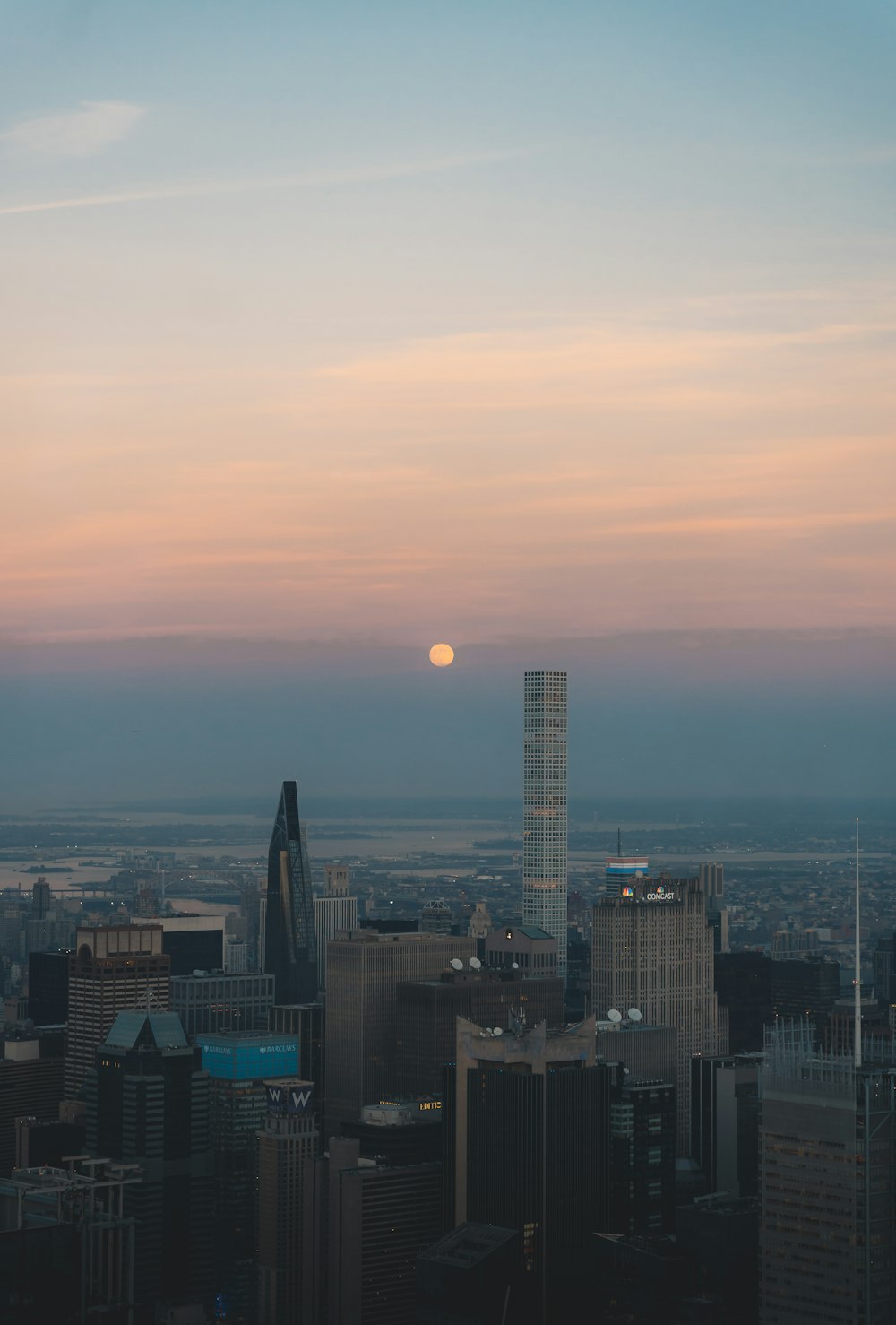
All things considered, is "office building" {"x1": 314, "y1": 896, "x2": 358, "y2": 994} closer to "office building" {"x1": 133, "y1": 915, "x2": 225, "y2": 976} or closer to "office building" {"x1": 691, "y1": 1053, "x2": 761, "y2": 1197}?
"office building" {"x1": 133, "y1": 915, "x2": 225, "y2": 976}

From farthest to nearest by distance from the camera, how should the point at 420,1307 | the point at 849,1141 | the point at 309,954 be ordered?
the point at 309,954 → the point at 420,1307 → the point at 849,1141

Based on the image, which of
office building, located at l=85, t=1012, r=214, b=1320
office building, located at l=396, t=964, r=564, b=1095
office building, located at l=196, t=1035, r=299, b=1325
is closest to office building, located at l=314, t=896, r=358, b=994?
office building, located at l=396, t=964, r=564, b=1095

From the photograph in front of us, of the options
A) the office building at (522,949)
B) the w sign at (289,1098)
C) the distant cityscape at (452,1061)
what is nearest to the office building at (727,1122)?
the distant cityscape at (452,1061)

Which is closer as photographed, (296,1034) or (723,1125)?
(723,1125)

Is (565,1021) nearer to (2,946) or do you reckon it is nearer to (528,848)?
(528,848)

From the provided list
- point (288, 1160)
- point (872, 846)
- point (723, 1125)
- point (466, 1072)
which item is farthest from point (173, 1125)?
point (872, 846)

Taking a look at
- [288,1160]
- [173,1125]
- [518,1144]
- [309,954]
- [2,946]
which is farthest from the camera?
[309,954]

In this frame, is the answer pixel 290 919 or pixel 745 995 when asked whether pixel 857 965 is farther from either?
pixel 290 919
